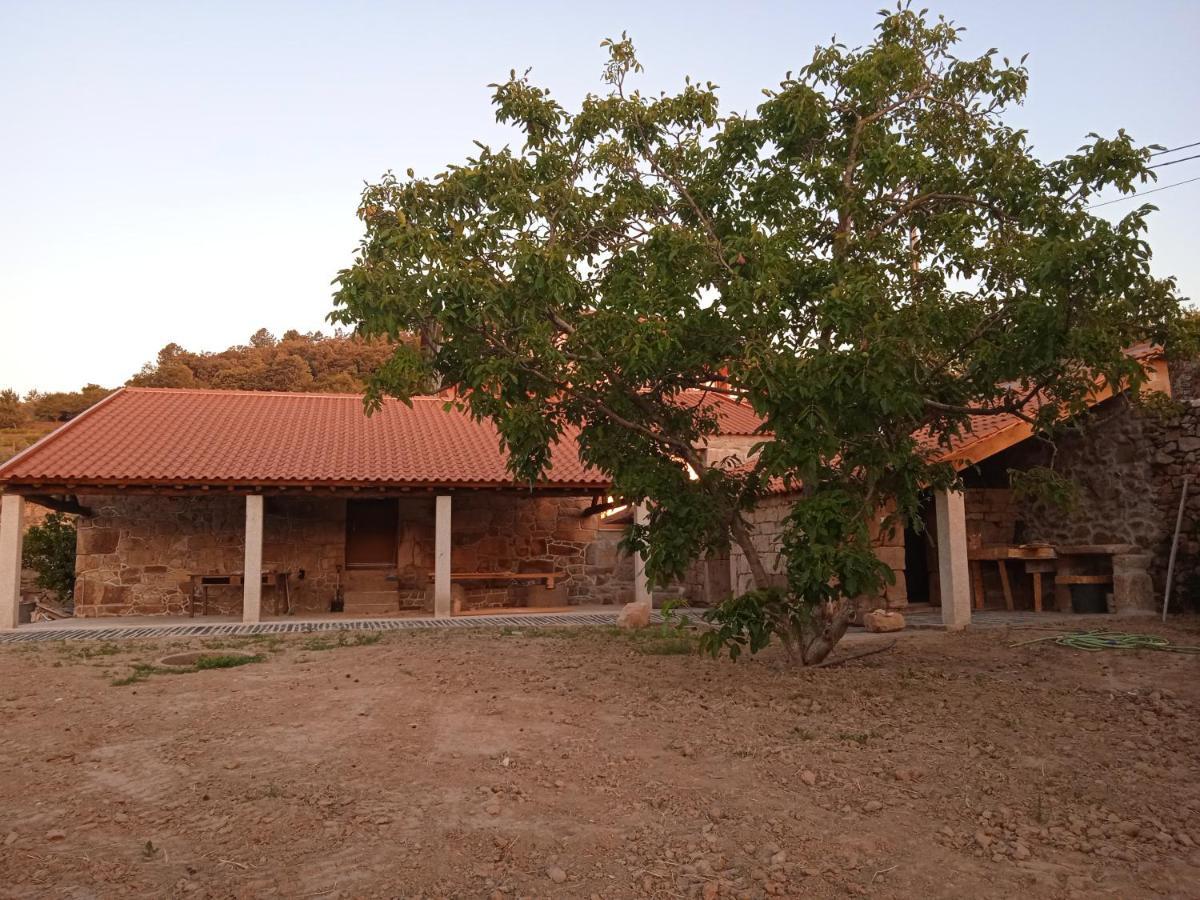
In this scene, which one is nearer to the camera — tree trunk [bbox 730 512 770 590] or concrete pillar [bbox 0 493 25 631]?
tree trunk [bbox 730 512 770 590]

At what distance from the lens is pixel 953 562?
424 inches

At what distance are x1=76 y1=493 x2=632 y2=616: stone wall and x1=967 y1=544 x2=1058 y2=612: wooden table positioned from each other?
579cm

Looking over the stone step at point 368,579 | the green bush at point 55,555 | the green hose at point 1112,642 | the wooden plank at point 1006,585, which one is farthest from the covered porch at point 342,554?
the green hose at point 1112,642

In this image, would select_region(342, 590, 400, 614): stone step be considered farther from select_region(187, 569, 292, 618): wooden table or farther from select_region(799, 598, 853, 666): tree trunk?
select_region(799, 598, 853, 666): tree trunk

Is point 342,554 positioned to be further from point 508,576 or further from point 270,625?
point 508,576

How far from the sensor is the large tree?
236 inches

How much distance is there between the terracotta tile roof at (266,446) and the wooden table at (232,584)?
189 cm

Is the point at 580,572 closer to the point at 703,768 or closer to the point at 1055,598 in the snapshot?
the point at 1055,598

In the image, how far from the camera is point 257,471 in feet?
42.4

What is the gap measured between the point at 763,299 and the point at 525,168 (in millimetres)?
2166

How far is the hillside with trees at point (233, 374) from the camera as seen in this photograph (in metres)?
32.1

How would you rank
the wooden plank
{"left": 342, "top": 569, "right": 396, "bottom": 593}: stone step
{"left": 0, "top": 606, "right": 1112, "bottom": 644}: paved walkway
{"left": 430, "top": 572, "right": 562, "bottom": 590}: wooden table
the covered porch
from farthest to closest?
Result: {"left": 342, "top": 569, "right": 396, "bottom": 593}: stone step → {"left": 430, "top": 572, "right": 562, "bottom": 590}: wooden table → the covered porch → the wooden plank → {"left": 0, "top": 606, "right": 1112, "bottom": 644}: paved walkway

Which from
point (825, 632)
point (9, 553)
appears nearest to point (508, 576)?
point (9, 553)

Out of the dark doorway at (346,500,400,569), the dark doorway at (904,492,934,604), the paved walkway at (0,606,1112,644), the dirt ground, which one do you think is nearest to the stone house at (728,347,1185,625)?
the paved walkway at (0,606,1112,644)
